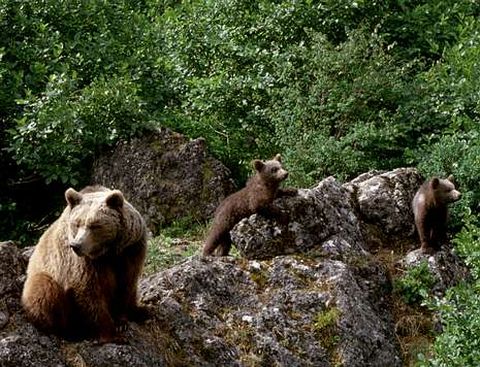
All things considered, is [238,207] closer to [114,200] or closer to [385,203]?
[385,203]

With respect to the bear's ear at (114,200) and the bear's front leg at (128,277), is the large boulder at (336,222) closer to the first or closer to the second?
the bear's front leg at (128,277)

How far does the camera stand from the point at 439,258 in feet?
31.2

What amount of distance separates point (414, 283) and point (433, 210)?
126cm

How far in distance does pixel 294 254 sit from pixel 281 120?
194 inches

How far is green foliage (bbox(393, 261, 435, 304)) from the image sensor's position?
8883mm

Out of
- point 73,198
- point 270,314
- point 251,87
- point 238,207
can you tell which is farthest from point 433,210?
point 251,87

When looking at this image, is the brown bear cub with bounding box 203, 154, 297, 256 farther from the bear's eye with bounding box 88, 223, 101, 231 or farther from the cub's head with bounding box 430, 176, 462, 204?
the bear's eye with bounding box 88, 223, 101, 231

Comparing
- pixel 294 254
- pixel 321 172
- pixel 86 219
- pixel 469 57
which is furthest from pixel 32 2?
pixel 86 219

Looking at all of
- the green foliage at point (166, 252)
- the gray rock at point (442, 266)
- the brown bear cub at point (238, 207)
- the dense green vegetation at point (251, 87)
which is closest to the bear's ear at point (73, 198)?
the brown bear cub at point (238, 207)

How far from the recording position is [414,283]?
893 centimetres

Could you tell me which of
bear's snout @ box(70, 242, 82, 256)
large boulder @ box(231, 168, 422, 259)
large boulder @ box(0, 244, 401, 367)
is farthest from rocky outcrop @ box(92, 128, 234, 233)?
bear's snout @ box(70, 242, 82, 256)

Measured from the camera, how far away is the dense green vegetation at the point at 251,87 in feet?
40.8

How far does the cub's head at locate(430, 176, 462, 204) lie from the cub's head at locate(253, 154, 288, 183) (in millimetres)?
1625

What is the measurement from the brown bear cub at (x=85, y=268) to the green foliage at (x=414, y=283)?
318 cm
